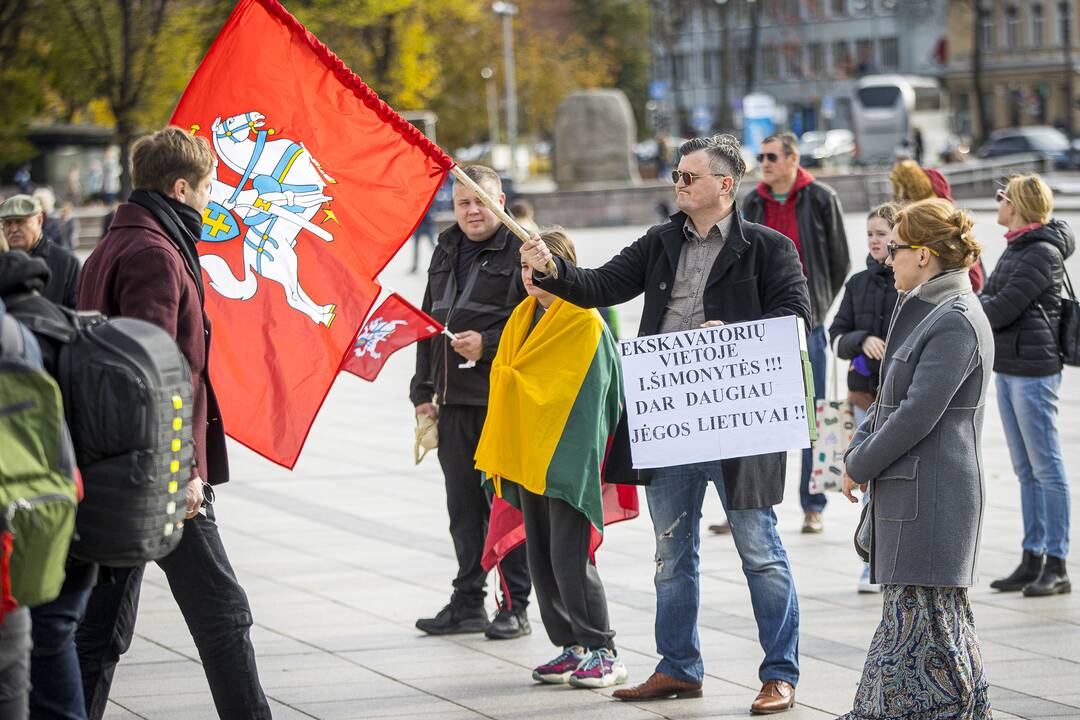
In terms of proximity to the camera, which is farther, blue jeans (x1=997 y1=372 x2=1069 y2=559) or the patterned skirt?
blue jeans (x1=997 y1=372 x2=1069 y2=559)

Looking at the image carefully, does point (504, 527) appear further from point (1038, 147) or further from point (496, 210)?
point (1038, 147)

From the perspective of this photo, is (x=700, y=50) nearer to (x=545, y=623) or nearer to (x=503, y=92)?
(x=503, y=92)

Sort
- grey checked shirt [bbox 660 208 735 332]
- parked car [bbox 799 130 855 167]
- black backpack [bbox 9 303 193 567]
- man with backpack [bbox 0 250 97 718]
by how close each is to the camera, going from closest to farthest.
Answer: black backpack [bbox 9 303 193 567], man with backpack [bbox 0 250 97 718], grey checked shirt [bbox 660 208 735 332], parked car [bbox 799 130 855 167]

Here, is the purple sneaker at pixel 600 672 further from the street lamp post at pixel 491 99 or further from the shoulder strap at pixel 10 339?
the street lamp post at pixel 491 99

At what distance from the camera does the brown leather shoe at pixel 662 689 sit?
584cm

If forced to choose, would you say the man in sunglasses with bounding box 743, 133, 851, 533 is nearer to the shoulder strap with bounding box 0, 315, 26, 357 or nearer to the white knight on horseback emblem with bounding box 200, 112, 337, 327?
the white knight on horseback emblem with bounding box 200, 112, 337, 327

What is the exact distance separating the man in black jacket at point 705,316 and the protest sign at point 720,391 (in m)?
0.08

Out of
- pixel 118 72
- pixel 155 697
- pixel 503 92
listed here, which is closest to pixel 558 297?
pixel 155 697

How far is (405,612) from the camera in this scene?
7.24 metres

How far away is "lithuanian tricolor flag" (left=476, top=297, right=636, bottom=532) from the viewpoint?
241 inches

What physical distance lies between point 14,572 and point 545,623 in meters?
3.08

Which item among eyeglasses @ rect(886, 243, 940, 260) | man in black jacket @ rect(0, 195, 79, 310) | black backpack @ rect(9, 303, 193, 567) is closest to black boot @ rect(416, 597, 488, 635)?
eyeglasses @ rect(886, 243, 940, 260)

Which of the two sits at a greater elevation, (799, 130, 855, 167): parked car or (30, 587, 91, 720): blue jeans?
(799, 130, 855, 167): parked car

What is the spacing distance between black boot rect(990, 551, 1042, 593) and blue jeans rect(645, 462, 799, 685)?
1.90 meters
